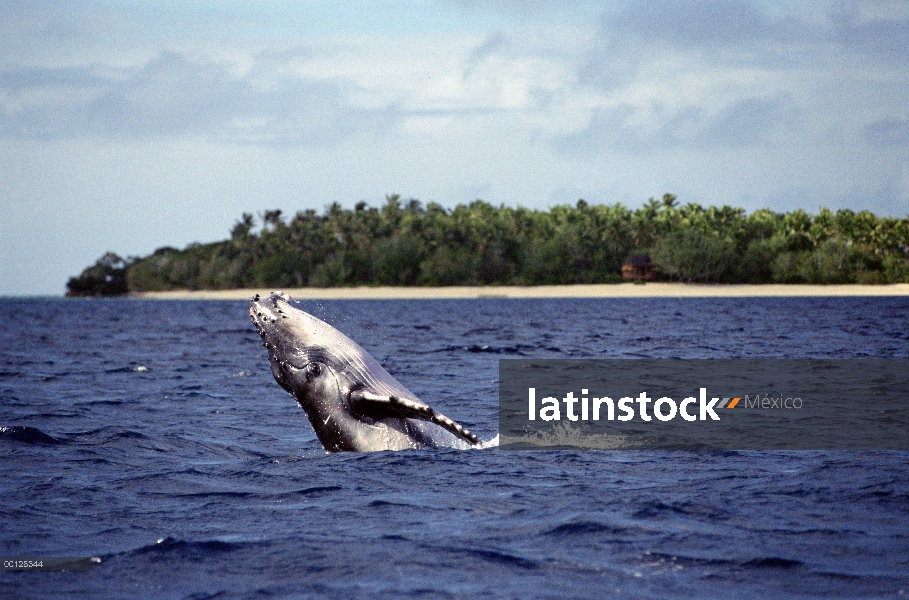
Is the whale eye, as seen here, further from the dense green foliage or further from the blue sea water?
the dense green foliage

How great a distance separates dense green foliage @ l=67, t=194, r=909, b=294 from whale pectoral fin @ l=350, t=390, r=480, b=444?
153 metres

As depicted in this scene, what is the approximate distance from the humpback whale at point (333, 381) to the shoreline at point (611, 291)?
427ft

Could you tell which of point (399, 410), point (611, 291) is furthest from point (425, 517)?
point (611, 291)

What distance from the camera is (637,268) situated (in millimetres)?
167125


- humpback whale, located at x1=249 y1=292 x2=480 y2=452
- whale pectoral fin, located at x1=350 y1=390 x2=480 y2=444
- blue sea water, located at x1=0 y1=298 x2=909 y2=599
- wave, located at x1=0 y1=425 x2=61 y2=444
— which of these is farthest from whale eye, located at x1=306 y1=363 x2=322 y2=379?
wave, located at x1=0 y1=425 x2=61 y2=444

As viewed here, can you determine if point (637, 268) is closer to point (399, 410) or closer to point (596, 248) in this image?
point (596, 248)

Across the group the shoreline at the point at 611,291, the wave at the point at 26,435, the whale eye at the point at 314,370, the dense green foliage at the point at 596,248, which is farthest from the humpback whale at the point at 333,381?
the dense green foliage at the point at 596,248

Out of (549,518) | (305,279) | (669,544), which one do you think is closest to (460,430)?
(549,518)

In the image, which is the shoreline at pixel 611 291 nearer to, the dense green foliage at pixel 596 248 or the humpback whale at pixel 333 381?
the dense green foliage at pixel 596 248

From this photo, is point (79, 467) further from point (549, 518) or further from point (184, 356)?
point (184, 356)

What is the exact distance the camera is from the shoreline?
151500 millimetres

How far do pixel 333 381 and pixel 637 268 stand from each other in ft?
520

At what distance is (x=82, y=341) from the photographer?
5231cm

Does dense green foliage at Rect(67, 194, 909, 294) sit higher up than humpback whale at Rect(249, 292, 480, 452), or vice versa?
dense green foliage at Rect(67, 194, 909, 294)
